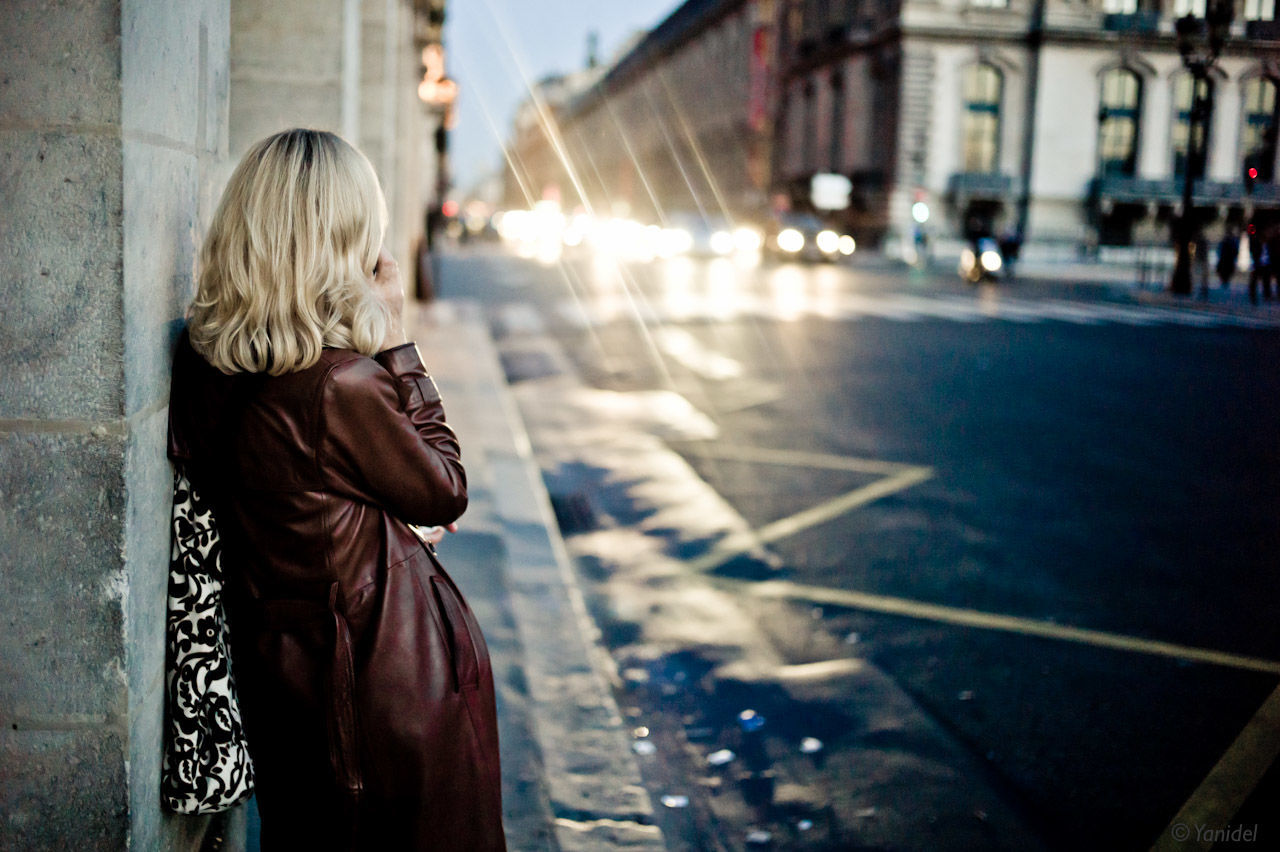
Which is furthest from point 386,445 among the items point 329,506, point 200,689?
point 200,689

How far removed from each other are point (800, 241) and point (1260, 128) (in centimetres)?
3055

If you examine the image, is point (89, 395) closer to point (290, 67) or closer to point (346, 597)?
point (346, 597)

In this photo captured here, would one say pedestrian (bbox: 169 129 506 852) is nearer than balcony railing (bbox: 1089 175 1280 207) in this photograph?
Yes

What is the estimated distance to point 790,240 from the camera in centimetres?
3612

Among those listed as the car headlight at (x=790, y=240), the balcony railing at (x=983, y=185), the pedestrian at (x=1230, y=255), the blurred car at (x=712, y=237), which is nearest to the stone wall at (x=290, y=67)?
the pedestrian at (x=1230, y=255)

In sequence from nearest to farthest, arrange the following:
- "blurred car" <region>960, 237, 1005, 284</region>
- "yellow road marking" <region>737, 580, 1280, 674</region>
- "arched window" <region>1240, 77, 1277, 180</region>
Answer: "yellow road marking" <region>737, 580, 1280, 674</region> < "arched window" <region>1240, 77, 1277, 180</region> < "blurred car" <region>960, 237, 1005, 284</region>

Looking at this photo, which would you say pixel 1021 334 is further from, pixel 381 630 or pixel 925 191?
pixel 925 191

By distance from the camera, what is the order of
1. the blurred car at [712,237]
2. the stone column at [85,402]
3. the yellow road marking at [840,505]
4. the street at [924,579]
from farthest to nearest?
1. the blurred car at [712,237]
2. the yellow road marking at [840,505]
3. the street at [924,579]
4. the stone column at [85,402]

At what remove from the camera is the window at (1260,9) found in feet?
18.4


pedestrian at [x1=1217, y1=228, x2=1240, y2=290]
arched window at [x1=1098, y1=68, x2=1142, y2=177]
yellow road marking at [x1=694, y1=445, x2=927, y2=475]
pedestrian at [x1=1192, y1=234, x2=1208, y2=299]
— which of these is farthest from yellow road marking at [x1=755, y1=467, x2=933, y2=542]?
arched window at [x1=1098, y1=68, x2=1142, y2=177]

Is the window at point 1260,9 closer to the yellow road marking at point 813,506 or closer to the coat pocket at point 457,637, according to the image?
the yellow road marking at point 813,506

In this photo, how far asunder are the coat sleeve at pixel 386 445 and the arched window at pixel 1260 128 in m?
5.05

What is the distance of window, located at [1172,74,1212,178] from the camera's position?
7418 millimetres

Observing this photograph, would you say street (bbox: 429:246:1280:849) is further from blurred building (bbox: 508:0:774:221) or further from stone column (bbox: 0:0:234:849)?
blurred building (bbox: 508:0:774:221)
